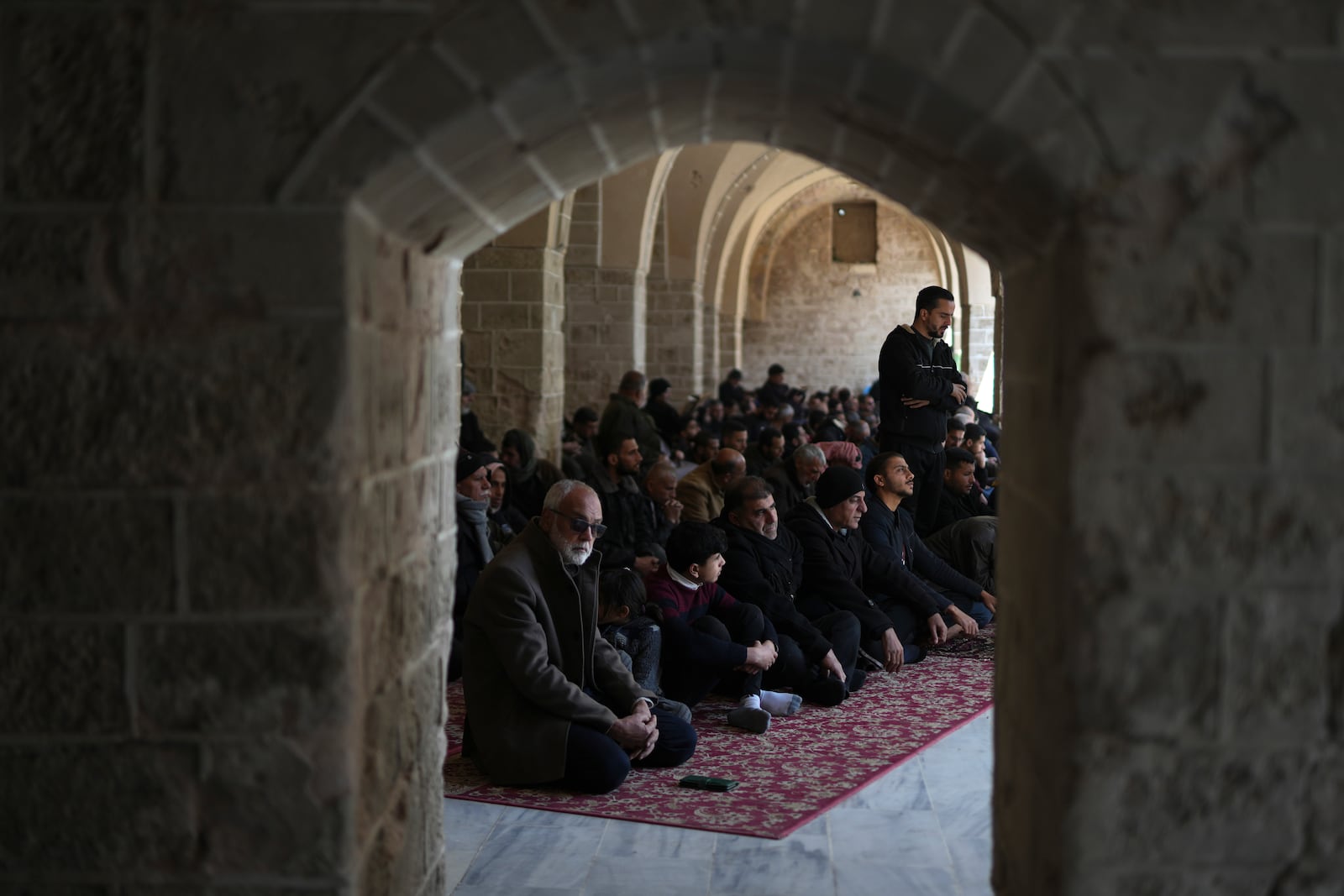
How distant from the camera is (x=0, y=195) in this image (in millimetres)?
2111

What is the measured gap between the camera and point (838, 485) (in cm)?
589

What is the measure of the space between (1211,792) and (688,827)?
2.04 metres

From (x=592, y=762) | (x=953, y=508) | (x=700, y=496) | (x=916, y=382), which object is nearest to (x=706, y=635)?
(x=592, y=762)

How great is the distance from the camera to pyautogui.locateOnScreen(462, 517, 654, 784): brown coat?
412 centimetres

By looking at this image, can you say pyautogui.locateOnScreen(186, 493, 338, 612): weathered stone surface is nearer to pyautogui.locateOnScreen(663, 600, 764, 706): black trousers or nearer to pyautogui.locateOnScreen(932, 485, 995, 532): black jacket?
pyautogui.locateOnScreen(663, 600, 764, 706): black trousers

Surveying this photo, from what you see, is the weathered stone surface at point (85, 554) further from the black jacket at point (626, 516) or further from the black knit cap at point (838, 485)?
the black jacket at point (626, 516)

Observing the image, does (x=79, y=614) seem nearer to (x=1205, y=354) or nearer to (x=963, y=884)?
(x=1205, y=354)

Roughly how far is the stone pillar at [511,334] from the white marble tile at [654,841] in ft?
18.2

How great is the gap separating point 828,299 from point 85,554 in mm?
25348

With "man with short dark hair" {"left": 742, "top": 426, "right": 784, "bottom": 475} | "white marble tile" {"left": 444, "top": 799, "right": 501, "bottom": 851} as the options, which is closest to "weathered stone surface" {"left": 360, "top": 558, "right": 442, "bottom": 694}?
"white marble tile" {"left": 444, "top": 799, "right": 501, "bottom": 851}

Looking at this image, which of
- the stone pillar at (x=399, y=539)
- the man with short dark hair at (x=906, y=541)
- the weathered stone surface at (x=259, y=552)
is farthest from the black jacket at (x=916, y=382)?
the weathered stone surface at (x=259, y=552)

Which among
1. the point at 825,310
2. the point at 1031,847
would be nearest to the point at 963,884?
the point at 1031,847

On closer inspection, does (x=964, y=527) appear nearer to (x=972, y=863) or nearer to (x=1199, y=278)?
(x=972, y=863)

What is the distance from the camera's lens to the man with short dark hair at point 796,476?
22.4ft
